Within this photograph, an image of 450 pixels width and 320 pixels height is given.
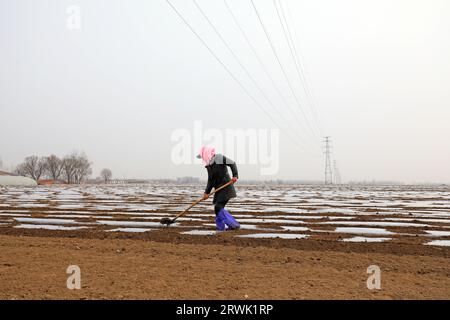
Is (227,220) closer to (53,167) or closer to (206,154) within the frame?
(206,154)

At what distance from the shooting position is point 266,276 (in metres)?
4.95

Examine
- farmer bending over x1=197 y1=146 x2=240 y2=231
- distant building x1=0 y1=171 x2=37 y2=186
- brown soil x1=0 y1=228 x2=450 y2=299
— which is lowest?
distant building x1=0 y1=171 x2=37 y2=186

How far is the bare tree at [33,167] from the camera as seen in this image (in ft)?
395

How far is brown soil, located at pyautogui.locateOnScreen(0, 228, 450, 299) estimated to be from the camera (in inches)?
169

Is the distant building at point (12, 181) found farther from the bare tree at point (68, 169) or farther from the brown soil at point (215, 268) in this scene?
the brown soil at point (215, 268)

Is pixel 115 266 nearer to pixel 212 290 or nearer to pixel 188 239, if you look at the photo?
pixel 212 290

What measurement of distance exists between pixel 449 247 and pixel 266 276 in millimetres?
3850

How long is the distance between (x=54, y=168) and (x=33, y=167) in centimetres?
744

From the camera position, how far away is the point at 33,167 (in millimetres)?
120875

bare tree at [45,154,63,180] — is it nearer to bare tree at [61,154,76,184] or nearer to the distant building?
bare tree at [61,154,76,184]

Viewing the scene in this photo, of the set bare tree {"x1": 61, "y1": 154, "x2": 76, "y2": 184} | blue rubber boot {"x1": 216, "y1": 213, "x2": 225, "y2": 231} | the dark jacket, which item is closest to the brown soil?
blue rubber boot {"x1": 216, "y1": 213, "x2": 225, "y2": 231}

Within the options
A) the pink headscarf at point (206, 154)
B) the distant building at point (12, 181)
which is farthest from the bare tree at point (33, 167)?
the pink headscarf at point (206, 154)

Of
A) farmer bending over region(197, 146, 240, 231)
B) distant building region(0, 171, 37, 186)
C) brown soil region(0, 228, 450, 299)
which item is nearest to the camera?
brown soil region(0, 228, 450, 299)

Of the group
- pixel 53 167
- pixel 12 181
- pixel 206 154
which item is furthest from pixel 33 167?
pixel 206 154
